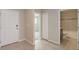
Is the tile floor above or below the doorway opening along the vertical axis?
below

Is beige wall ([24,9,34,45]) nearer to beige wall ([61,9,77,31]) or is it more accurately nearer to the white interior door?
the white interior door

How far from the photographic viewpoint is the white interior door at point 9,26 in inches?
132

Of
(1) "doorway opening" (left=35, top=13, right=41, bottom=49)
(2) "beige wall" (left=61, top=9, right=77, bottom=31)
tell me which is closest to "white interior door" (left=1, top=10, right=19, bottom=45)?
(1) "doorway opening" (left=35, top=13, right=41, bottom=49)

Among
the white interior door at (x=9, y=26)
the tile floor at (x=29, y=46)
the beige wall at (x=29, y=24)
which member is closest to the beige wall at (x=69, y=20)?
the tile floor at (x=29, y=46)

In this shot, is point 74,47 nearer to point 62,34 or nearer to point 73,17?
point 62,34

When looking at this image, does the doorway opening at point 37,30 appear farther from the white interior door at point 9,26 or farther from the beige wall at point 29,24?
the white interior door at point 9,26

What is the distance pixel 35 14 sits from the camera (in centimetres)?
337

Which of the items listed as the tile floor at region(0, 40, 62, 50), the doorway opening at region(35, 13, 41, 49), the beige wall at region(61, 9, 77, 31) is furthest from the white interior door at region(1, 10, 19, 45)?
the beige wall at region(61, 9, 77, 31)

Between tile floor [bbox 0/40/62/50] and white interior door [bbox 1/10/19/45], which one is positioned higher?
white interior door [bbox 1/10/19/45]

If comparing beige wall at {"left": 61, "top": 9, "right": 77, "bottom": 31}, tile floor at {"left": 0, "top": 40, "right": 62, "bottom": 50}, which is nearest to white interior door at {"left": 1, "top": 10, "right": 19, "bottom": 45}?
tile floor at {"left": 0, "top": 40, "right": 62, "bottom": 50}

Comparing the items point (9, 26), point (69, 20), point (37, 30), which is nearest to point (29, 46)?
point (37, 30)

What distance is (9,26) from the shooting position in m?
3.38

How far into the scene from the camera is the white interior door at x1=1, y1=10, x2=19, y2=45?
11.0ft

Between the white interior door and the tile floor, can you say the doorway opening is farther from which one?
the white interior door
